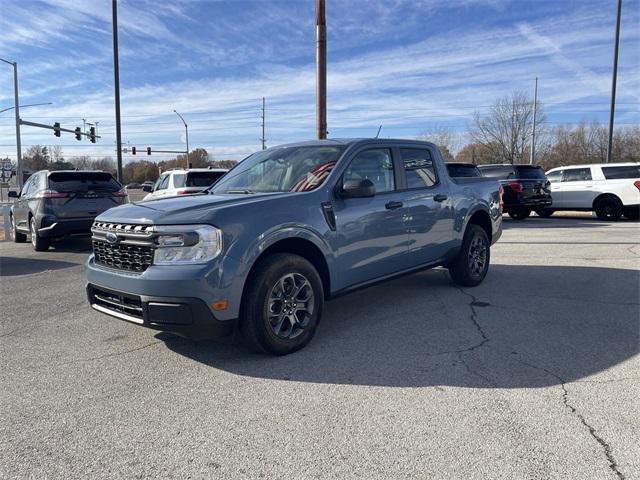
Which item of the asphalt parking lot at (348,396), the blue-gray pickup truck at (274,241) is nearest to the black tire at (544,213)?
the asphalt parking lot at (348,396)

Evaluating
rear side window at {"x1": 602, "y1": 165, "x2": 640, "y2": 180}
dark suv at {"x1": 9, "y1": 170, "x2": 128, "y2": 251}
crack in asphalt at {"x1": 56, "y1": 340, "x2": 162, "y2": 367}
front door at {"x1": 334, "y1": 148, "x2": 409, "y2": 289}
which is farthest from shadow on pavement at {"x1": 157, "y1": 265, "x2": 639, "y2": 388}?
rear side window at {"x1": 602, "y1": 165, "x2": 640, "y2": 180}

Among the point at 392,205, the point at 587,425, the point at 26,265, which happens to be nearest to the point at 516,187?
the point at 392,205

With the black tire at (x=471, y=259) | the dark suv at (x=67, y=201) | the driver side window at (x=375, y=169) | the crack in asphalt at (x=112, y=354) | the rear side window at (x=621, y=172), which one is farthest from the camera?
the rear side window at (x=621, y=172)

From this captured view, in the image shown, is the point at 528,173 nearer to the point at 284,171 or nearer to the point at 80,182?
the point at 80,182

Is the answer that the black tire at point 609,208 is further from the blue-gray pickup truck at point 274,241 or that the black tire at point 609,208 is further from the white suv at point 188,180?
the blue-gray pickup truck at point 274,241

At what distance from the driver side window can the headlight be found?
1599 mm

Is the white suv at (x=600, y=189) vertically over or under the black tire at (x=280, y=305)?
over

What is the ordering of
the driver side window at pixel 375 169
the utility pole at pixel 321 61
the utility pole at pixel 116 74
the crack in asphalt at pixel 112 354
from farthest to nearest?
the utility pole at pixel 116 74, the utility pole at pixel 321 61, the driver side window at pixel 375 169, the crack in asphalt at pixel 112 354

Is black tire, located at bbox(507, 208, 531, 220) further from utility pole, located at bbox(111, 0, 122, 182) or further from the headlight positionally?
the headlight

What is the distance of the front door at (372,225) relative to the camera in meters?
4.65

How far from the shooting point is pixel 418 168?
229 inches

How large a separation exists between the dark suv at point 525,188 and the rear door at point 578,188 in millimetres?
977

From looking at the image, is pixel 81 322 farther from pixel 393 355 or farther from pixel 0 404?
pixel 393 355

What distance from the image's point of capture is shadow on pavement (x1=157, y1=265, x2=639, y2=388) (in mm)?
3801
